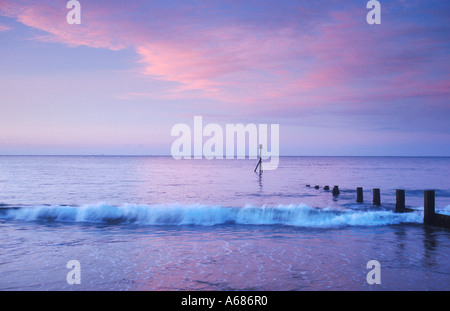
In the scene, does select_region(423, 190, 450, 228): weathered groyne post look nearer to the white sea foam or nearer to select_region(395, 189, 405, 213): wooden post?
the white sea foam

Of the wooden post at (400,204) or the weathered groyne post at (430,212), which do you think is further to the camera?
the wooden post at (400,204)

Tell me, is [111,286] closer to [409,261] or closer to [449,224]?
[409,261]

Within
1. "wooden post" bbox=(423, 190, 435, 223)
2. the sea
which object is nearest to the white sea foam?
the sea

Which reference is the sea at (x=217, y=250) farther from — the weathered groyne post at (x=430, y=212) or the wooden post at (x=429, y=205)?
the wooden post at (x=429, y=205)

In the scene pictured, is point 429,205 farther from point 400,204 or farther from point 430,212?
point 400,204

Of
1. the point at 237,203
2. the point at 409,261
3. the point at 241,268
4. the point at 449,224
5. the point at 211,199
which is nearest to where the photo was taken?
the point at 241,268

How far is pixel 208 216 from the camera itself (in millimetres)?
17062

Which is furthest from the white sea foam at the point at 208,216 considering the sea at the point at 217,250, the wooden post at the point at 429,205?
the wooden post at the point at 429,205

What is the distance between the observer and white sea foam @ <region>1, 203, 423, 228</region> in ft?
52.2

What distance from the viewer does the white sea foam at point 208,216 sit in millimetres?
15898

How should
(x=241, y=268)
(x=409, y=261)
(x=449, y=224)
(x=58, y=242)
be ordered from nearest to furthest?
1. (x=241, y=268)
2. (x=409, y=261)
3. (x=58, y=242)
4. (x=449, y=224)

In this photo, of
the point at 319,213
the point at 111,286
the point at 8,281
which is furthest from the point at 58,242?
the point at 319,213

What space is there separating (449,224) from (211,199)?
16.5 meters
